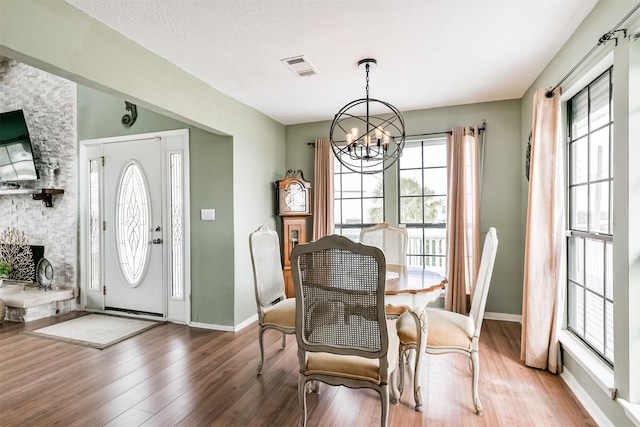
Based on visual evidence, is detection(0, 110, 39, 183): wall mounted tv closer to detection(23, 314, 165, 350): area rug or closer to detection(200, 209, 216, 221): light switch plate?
detection(23, 314, 165, 350): area rug

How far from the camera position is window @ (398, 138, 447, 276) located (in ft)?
13.8

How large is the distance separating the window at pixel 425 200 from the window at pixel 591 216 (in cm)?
154

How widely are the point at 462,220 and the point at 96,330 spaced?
4296 mm

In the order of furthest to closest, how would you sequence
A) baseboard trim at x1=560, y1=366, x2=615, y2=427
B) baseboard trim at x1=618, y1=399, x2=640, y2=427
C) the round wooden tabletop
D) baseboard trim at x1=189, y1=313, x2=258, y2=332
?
baseboard trim at x1=189, y1=313, x2=258, y2=332
the round wooden tabletop
baseboard trim at x1=560, y1=366, x2=615, y2=427
baseboard trim at x1=618, y1=399, x2=640, y2=427

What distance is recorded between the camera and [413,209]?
432 centimetres

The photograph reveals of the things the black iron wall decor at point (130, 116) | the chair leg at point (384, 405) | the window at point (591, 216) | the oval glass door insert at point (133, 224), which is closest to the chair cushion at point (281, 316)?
the chair leg at point (384, 405)

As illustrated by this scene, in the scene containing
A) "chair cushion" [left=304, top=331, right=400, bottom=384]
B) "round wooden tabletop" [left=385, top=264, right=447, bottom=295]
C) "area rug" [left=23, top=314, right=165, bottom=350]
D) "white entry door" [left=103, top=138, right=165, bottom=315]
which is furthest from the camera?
"white entry door" [left=103, top=138, right=165, bottom=315]

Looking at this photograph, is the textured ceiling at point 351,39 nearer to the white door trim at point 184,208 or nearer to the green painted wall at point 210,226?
the green painted wall at point 210,226

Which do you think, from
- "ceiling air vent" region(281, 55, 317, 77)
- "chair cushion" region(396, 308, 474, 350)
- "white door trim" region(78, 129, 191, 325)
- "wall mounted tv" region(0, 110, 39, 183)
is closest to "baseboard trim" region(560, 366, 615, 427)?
"chair cushion" region(396, 308, 474, 350)

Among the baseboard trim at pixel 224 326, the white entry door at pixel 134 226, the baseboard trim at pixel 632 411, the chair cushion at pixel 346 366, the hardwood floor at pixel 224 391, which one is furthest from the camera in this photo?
the white entry door at pixel 134 226

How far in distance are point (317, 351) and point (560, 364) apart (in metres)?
2.09

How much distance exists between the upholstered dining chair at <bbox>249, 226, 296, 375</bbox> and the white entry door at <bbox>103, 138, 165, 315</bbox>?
1.83 meters

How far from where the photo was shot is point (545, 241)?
2.64 meters

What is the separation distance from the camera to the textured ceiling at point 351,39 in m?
2.05
